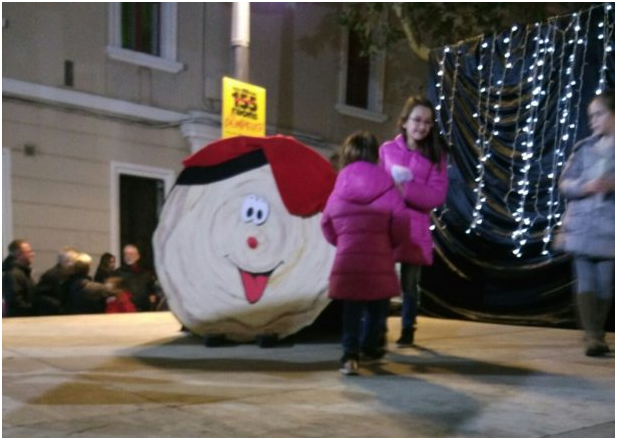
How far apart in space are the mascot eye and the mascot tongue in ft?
1.24

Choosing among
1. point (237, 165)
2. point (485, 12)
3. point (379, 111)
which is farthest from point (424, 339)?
point (379, 111)

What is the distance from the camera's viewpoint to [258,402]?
3232 mm

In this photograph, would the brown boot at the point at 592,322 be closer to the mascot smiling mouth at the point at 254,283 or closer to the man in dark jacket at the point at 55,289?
the mascot smiling mouth at the point at 254,283

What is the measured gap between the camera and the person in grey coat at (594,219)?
13.5ft

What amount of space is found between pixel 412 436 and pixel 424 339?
2720 mm

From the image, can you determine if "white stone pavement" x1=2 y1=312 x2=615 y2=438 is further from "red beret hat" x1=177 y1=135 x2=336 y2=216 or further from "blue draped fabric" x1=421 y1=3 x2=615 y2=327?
"red beret hat" x1=177 y1=135 x2=336 y2=216

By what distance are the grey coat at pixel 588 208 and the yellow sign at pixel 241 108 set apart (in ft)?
12.6

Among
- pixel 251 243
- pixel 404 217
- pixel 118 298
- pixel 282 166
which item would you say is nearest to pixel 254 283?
pixel 251 243

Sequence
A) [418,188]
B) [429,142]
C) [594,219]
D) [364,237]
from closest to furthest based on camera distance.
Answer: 1. [364,237]
2. [594,219]
3. [418,188]
4. [429,142]

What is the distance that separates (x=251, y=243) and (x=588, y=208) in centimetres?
221

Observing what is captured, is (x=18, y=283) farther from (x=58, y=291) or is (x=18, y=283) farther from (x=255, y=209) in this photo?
(x=255, y=209)

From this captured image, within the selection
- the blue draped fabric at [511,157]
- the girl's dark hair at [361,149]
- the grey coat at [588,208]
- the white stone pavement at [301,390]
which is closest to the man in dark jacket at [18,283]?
the white stone pavement at [301,390]

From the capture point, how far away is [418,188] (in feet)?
14.6

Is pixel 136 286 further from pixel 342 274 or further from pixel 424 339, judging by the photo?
pixel 342 274
